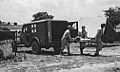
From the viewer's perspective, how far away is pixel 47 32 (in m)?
16.2

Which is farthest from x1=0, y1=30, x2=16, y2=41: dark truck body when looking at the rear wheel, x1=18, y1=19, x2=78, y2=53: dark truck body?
the rear wheel

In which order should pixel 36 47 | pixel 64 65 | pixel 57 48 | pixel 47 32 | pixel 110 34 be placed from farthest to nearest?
pixel 110 34 < pixel 57 48 < pixel 36 47 < pixel 47 32 < pixel 64 65

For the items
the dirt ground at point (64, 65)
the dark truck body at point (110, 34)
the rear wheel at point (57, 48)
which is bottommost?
the dirt ground at point (64, 65)

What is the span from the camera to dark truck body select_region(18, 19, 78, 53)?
639 inches

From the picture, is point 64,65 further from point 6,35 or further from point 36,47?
point 36,47

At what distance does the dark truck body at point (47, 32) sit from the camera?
16.2 m

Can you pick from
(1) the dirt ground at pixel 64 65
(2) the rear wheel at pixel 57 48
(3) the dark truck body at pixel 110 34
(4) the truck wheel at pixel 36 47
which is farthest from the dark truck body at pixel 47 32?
(3) the dark truck body at pixel 110 34

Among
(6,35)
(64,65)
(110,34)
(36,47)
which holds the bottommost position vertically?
(64,65)

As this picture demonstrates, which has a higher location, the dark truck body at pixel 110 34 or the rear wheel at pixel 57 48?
the dark truck body at pixel 110 34

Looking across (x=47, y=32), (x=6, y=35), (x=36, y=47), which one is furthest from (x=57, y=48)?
(x=6, y=35)

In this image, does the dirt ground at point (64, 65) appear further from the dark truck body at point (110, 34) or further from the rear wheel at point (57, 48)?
the dark truck body at point (110, 34)

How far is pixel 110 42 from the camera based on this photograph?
25.9m

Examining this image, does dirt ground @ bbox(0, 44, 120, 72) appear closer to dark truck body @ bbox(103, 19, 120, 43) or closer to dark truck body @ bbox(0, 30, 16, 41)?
dark truck body @ bbox(0, 30, 16, 41)

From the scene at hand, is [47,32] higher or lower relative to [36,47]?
higher
